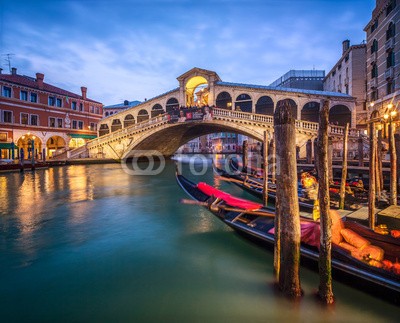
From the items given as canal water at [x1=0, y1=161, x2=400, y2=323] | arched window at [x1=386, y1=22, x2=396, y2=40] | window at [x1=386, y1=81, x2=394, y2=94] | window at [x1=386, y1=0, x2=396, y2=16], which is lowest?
canal water at [x1=0, y1=161, x2=400, y2=323]

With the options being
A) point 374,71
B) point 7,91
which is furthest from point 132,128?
point 374,71

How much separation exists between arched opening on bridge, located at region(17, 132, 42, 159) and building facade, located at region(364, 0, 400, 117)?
2737 centimetres

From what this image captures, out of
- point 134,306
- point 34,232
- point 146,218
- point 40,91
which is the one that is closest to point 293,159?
point 134,306

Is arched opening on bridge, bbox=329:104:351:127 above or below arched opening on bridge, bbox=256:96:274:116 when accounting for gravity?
below

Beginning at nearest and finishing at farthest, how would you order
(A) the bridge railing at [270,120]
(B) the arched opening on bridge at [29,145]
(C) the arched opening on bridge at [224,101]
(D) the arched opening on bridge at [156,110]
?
(A) the bridge railing at [270,120]
(C) the arched opening on bridge at [224,101]
(B) the arched opening on bridge at [29,145]
(D) the arched opening on bridge at [156,110]

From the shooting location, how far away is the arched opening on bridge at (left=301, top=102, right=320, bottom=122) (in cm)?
1808

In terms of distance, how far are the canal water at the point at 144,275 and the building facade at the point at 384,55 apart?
14229mm

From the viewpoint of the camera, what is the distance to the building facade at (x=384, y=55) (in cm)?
1428

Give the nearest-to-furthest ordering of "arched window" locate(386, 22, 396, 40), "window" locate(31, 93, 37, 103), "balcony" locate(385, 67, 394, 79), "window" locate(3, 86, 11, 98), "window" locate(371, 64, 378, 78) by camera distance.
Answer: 1. "arched window" locate(386, 22, 396, 40)
2. "balcony" locate(385, 67, 394, 79)
3. "window" locate(371, 64, 378, 78)
4. "window" locate(3, 86, 11, 98)
5. "window" locate(31, 93, 37, 103)

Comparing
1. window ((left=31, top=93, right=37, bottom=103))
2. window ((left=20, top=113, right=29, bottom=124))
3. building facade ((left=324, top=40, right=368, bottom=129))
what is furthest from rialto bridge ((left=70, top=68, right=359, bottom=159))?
window ((left=31, top=93, right=37, bottom=103))

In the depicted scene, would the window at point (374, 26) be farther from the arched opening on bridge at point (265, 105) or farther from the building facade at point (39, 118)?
the building facade at point (39, 118)

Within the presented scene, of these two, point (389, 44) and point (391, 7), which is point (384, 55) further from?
point (391, 7)

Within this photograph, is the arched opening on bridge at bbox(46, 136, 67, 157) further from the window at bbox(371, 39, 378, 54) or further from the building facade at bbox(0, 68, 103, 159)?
the window at bbox(371, 39, 378, 54)

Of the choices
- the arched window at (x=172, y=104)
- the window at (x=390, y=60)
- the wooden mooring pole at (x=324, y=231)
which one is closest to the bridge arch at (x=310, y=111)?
the window at (x=390, y=60)
